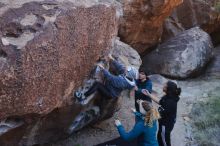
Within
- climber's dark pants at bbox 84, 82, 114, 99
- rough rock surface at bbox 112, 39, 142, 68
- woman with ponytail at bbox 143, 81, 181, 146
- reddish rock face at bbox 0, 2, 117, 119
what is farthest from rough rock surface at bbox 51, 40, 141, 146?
reddish rock face at bbox 0, 2, 117, 119

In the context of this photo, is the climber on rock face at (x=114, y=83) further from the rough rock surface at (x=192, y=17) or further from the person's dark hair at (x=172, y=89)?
the rough rock surface at (x=192, y=17)

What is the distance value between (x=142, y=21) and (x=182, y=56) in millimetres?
1657

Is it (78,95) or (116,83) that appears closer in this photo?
(78,95)

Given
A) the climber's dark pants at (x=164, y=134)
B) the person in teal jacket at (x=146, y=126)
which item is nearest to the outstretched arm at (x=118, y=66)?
the climber's dark pants at (x=164, y=134)

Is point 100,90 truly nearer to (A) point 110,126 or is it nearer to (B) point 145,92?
(B) point 145,92

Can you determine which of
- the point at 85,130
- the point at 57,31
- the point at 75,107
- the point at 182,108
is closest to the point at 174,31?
the point at 182,108

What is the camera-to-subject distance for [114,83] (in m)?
8.18

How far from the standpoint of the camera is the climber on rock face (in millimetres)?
8133

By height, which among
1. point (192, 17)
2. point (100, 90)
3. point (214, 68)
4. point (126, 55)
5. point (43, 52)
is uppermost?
point (43, 52)

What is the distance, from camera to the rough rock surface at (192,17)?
1677cm

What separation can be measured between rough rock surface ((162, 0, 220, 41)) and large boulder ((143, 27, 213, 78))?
2.03 m

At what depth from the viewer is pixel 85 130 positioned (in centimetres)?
949

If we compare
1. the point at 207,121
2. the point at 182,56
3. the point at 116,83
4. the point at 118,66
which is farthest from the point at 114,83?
the point at 182,56

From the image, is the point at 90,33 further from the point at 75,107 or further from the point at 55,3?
the point at 75,107
